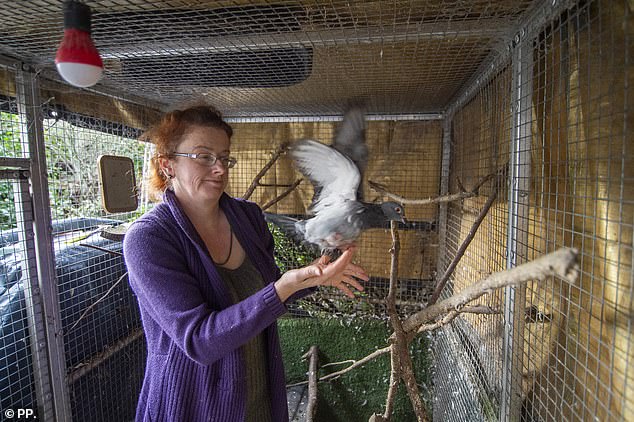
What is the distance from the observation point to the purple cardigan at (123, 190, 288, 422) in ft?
2.70

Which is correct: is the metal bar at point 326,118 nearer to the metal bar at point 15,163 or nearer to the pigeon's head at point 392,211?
the pigeon's head at point 392,211

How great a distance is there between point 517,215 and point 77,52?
120 cm

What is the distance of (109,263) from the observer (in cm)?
202

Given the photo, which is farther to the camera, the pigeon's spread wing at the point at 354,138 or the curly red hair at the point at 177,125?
the pigeon's spread wing at the point at 354,138

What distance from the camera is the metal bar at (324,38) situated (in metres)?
1.14

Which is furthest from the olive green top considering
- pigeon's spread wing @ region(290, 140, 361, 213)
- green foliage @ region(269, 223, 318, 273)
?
green foliage @ region(269, 223, 318, 273)

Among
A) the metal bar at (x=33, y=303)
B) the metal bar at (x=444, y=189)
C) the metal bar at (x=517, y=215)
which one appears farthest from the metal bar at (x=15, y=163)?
the metal bar at (x=444, y=189)

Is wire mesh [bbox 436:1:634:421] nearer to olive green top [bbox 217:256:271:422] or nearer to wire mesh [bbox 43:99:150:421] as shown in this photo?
olive green top [bbox 217:256:271:422]

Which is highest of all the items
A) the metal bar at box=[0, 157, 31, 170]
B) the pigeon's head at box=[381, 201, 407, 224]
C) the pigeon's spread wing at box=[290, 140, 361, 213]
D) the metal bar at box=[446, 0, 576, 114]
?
the metal bar at box=[446, 0, 576, 114]

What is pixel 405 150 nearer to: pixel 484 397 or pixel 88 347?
pixel 484 397

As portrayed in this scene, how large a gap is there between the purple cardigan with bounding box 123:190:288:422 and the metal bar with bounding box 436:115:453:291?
1.70 meters

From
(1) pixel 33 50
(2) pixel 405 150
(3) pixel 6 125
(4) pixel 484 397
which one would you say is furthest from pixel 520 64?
(3) pixel 6 125

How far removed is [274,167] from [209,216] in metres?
1.58

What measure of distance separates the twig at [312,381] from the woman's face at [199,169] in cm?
164
